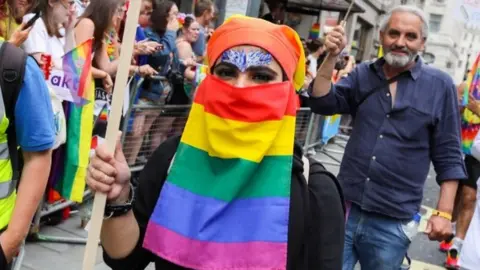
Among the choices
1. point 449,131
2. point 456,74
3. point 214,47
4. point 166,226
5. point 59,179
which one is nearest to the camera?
point 166,226

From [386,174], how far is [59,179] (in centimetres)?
237

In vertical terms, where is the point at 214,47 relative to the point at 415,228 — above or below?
above

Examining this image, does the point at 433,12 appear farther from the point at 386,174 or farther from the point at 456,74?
the point at 386,174

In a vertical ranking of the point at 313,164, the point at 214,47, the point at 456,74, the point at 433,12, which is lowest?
the point at 456,74

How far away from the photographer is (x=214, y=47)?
2.19 m

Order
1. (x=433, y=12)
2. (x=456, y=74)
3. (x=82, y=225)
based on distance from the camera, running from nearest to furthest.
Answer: (x=82, y=225) → (x=433, y=12) → (x=456, y=74)

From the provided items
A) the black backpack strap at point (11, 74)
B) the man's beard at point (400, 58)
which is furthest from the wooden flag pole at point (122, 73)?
the man's beard at point (400, 58)

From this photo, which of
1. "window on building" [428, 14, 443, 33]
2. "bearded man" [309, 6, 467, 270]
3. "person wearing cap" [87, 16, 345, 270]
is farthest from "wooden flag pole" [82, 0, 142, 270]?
"window on building" [428, 14, 443, 33]

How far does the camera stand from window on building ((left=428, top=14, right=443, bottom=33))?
72.1 meters

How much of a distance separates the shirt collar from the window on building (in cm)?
7179

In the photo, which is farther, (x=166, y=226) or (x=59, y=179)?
(x=59, y=179)

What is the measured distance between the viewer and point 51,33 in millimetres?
4410

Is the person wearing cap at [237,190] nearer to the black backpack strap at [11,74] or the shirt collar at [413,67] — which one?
the black backpack strap at [11,74]

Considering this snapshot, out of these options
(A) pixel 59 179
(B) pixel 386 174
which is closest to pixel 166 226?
(B) pixel 386 174
